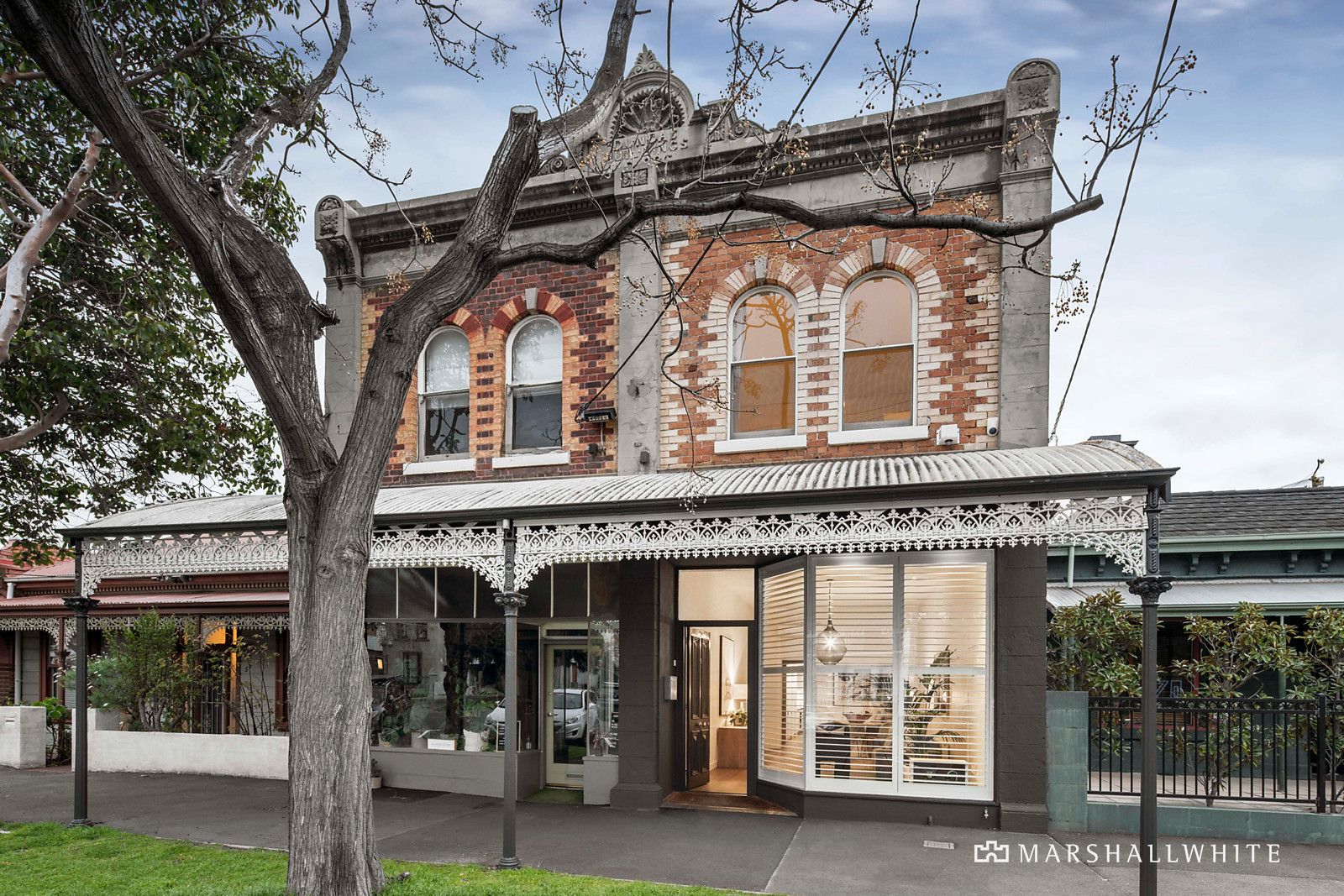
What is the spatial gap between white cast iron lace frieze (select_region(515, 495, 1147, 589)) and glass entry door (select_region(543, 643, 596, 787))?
10.3 feet

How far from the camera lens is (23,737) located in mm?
14891

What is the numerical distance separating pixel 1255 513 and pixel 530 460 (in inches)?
510

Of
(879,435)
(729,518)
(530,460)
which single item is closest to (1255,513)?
(879,435)

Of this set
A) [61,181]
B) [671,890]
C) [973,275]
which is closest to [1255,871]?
[671,890]

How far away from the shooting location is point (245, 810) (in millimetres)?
10734

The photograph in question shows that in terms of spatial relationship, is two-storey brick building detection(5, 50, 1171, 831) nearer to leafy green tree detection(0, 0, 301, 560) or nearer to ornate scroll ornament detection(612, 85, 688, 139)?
ornate scroll ornament detection(612, 85, 688, 139)

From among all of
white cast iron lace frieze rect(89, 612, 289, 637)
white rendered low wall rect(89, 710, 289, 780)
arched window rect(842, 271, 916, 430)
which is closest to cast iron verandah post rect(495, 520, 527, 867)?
arched window rect(842, 271, 916, 430)

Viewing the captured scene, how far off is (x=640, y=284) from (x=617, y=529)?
12.3 ft

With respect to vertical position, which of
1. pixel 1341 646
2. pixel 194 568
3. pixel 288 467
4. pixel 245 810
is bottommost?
pixel 245 810

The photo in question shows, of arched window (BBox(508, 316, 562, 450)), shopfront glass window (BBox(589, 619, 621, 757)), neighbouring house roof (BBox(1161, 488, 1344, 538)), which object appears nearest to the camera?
shopfront glass window (BBox(589, 619, 621, 757))

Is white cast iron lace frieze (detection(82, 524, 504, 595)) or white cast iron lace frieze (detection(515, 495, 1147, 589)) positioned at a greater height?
white cast iron lace frieze (detection(515, 495, 1147, 589))

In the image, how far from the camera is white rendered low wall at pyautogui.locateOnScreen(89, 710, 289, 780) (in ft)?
43.5

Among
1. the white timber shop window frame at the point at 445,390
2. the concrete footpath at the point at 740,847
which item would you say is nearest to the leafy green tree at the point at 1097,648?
the concrete footpath at the point at 740,847

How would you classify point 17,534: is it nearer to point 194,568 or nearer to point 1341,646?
point 194,568
